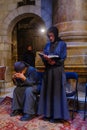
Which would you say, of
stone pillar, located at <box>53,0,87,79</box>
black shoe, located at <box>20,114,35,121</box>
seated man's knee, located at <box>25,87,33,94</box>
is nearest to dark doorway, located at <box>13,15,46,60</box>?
stone pillar, located at <box>53,0,87,79</box>

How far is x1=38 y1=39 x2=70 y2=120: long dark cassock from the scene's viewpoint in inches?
149

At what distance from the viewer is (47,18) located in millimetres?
8719

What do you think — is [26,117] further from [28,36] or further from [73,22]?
[28,36]

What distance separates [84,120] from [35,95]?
101 centimetres

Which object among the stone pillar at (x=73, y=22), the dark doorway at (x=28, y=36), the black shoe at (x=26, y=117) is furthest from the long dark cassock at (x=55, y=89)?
the dark doorway at (x=28, y=36)

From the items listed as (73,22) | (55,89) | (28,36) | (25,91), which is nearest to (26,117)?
(25,91)

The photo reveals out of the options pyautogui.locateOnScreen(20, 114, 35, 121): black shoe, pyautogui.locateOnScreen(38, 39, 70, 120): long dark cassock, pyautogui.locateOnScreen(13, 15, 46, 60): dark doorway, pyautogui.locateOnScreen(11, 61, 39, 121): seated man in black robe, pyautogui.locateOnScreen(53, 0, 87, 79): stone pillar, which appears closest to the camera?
pyautogui.locateOnScreen(38, 39, 70, 120): long dark cassock

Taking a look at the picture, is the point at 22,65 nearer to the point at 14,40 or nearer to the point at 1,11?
the point at 1,11

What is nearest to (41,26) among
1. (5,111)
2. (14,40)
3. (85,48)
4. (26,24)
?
(26,24)

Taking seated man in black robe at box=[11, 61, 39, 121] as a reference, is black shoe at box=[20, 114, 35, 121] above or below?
below

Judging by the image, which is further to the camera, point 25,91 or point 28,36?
point 28,36

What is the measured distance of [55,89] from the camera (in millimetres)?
3836

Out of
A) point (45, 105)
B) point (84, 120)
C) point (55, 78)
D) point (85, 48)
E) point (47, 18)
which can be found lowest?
point (84, 120)

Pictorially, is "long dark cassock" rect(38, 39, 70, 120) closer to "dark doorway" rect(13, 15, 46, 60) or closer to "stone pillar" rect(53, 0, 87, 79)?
"stone pillar" rect(53, 0, 87, 79)
